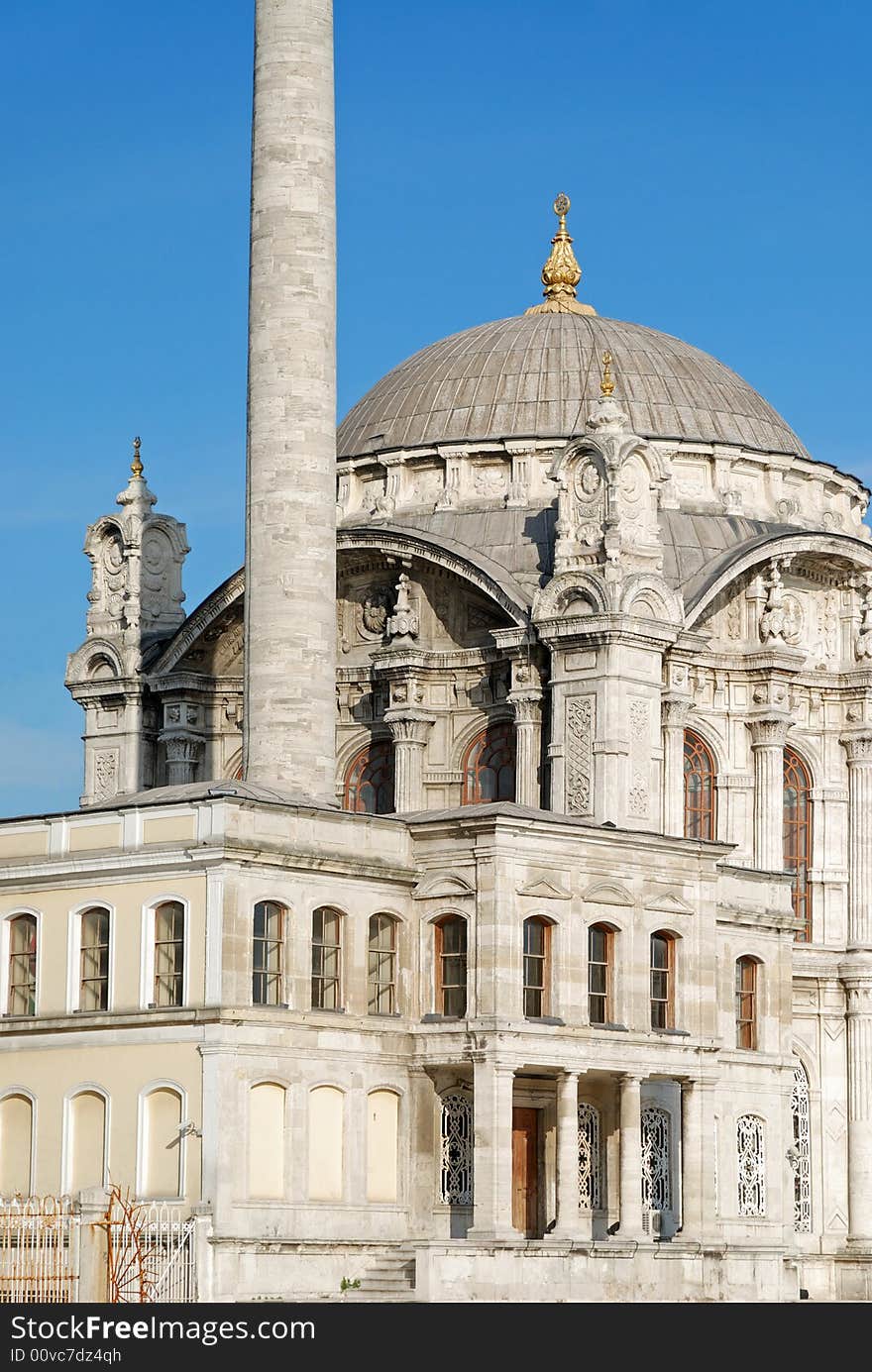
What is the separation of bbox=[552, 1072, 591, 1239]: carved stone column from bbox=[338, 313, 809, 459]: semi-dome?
18887mm

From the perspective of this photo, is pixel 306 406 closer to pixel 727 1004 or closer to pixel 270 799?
pixel 270 799

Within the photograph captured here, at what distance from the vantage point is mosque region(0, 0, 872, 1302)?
47594 millimetres

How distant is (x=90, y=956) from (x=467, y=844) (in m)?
6.52

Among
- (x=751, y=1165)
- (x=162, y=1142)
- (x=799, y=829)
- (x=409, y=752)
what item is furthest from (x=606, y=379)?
(x=162, y=1142)

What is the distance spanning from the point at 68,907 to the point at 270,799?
150 inches

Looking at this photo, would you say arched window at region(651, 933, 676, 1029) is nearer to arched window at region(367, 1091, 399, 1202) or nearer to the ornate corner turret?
arched window at region(367, 1091, 399, 1202)

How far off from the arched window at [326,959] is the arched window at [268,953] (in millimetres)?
855

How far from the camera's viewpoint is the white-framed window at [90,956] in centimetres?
4856

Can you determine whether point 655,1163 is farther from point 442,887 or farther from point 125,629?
point 125,629

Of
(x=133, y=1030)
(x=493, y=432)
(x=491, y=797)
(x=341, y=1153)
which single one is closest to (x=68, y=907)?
(x=133, y=1030)

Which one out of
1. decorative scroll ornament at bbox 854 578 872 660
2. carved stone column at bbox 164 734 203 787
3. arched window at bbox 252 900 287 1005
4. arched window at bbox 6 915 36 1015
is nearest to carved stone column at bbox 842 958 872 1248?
decorative scroll ornament at bbox 854 578 872 660

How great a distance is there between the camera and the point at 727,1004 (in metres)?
55.2

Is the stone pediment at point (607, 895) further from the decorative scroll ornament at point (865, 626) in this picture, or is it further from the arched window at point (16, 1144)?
the decorative scroll ornament at point (865, 626)

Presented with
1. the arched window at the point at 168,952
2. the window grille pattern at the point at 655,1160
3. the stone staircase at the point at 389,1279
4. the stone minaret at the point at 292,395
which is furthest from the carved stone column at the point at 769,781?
the arched window at the point at 168,952
